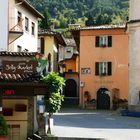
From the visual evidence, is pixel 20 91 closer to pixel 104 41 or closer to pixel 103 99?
pixel 103 99

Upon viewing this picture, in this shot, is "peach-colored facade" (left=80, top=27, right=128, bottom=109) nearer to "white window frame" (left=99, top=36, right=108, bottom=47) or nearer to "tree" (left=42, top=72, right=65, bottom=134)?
"white window frame" (left=99, top=36, right=108, bottom=47)

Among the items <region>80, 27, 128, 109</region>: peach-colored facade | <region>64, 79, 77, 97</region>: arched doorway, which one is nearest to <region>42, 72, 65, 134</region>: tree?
<region>80, 27, 128, 109</region>: peach-colored facade

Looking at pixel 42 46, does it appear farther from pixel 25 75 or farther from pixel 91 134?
pixel 25 75

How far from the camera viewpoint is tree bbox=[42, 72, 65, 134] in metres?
21.2

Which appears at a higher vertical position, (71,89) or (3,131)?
(71,89)

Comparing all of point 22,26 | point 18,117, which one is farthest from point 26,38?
point 18,117

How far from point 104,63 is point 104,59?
16.6 inches

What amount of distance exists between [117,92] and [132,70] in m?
8.84

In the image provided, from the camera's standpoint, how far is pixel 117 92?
53.4 meters

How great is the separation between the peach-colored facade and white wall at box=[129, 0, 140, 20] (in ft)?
26.9

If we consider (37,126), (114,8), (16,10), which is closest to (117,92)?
(16,10)

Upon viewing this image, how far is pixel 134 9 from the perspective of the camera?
44906 millimetres

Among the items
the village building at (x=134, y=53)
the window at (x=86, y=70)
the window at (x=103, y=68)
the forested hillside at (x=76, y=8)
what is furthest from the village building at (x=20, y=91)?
the forested hillside at (x=76, y=8)

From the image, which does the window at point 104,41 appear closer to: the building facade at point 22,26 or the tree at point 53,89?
the building facade at point 22,26
